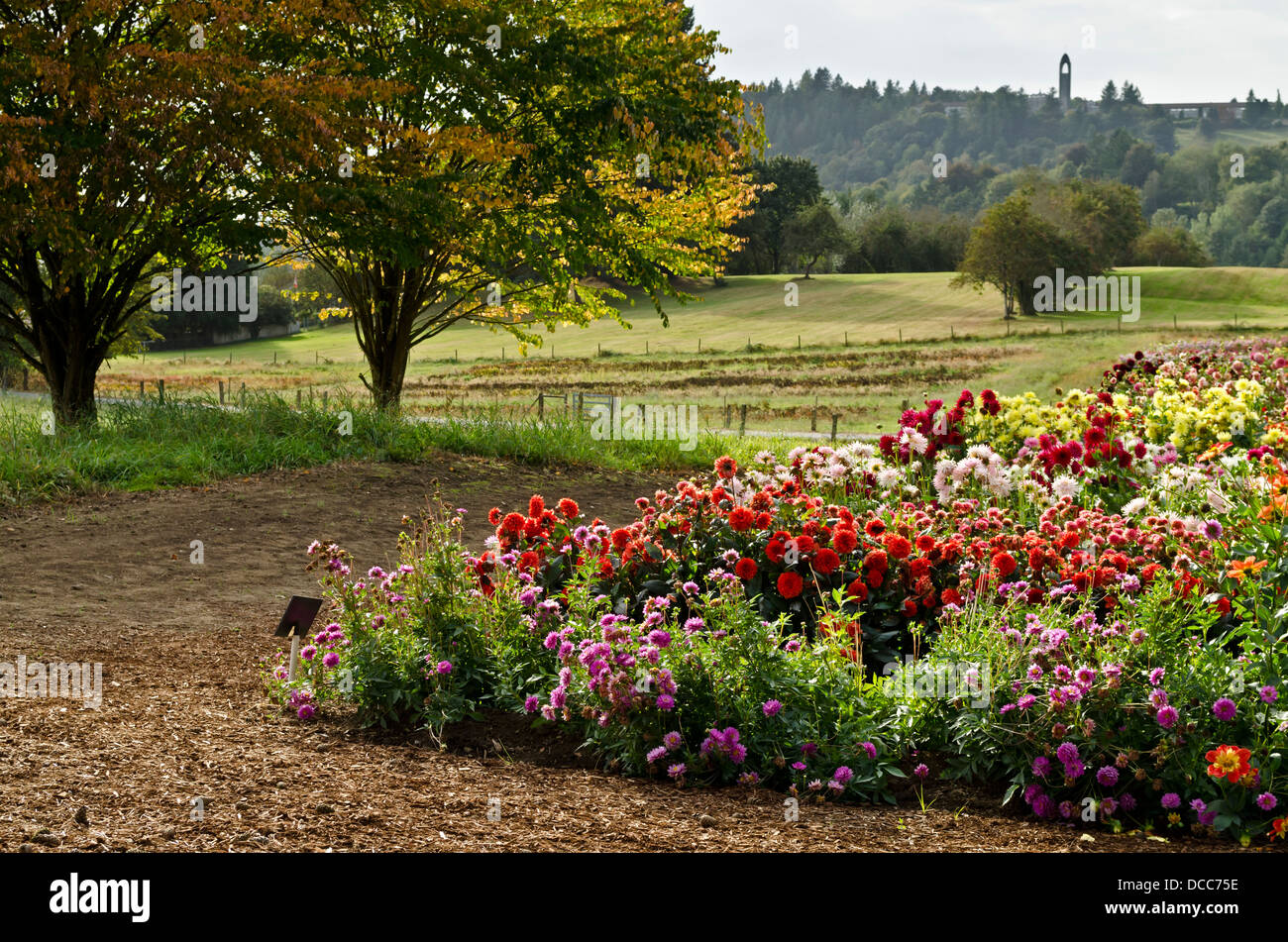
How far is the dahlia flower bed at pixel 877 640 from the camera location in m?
3.92

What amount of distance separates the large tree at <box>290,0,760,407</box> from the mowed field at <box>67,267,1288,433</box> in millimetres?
2615

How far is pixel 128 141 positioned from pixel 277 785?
10.3 m

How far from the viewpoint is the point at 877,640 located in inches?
215

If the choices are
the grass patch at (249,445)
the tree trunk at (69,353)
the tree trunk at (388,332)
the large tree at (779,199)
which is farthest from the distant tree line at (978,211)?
the tree trunk at (69,353)

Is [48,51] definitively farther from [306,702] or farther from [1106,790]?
[1106,790]

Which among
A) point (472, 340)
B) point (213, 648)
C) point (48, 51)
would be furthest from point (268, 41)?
point (472, 340)

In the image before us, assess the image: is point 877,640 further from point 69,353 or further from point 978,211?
point 978,211

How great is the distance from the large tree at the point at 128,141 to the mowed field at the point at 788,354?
4179 millimetres

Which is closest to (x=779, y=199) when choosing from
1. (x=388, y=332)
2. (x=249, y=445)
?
(x=388, y=332)

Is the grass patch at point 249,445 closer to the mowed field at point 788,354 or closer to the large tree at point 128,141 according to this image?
the large tree at point 128,141

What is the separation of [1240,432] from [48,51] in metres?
12.6

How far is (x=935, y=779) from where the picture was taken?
4219 mm

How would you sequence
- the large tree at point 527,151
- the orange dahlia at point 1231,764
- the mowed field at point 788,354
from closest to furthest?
the orange dahlia at point 1231,764 → the large tree at point 527,151 → the mowed field at point 788,354

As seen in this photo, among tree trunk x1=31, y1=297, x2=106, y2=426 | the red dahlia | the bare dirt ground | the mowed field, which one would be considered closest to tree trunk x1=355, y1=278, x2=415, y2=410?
the mowed field
